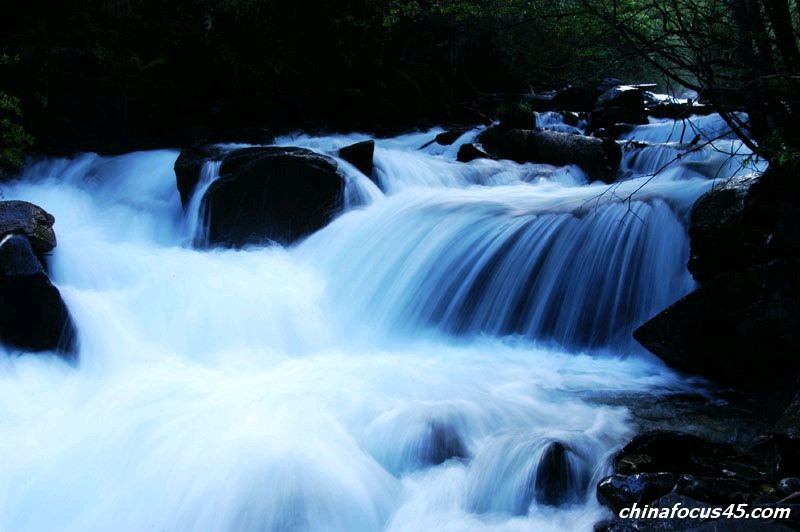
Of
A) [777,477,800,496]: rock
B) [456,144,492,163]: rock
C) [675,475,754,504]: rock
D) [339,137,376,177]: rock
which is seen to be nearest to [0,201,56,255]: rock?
[339,137,376,177]: rock

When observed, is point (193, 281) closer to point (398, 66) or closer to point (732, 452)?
point (732, 452)

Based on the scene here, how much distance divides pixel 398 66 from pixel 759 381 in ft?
36.0

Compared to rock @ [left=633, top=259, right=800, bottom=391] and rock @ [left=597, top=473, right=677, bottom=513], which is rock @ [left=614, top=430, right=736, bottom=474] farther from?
rock @ [left=633, top=259, right=800, bottom=391]

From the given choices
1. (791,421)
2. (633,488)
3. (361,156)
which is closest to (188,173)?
(361,156)

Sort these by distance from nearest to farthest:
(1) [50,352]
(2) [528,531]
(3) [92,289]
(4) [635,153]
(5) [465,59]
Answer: (2) [528,531] → (1) [50,352] → (3) [92,289] → (4) [635,153] → (5) [465,59]

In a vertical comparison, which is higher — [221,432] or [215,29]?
[215,29]

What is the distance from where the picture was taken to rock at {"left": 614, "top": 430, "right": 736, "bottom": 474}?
3.55 meters

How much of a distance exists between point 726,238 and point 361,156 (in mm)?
5258

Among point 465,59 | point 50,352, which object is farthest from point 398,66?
point 50,352

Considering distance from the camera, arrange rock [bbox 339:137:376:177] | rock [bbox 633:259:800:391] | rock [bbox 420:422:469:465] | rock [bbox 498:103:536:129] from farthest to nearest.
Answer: rock [bbox 498:103:536:129] → rock [bbox 339:137:376:177] → rock [bbox 633:259:800:391] → rock [bbox 420:422:469:465]

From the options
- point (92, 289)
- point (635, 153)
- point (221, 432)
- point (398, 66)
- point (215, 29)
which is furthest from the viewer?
point (398, 66)

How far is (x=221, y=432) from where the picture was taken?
429 cm

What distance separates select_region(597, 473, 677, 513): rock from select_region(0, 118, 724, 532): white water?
4.7 inches

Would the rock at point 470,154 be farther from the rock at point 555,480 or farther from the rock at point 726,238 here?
the rock at point 555,480
